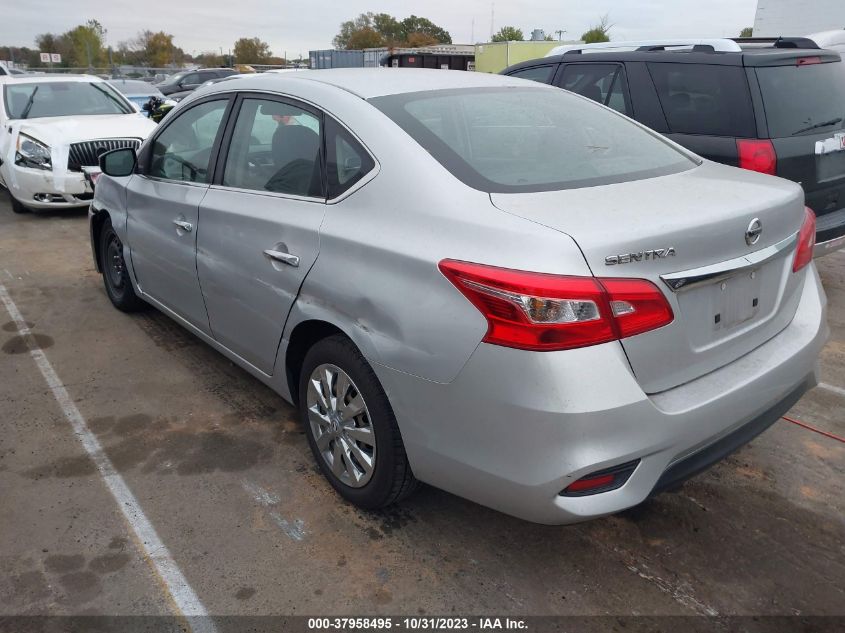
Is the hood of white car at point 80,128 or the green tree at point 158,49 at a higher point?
the green tree at point 158,49

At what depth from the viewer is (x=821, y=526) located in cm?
276

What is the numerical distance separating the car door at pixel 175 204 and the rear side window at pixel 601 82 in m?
3.21

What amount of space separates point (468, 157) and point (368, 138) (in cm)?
39

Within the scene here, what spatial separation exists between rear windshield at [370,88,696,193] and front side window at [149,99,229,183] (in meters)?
1.22

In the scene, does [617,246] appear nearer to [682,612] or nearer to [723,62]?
[682,612]

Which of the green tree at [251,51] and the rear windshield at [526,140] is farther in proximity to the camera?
the green tree at [251,51]

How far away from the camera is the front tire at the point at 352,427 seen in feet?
8.23

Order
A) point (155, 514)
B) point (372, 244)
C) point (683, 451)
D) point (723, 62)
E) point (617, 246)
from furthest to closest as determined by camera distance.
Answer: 1. point (723, 62)
2. point (155, 514)
3. point (372, 244)
4. point (683, 451)
5. point (617, 246)

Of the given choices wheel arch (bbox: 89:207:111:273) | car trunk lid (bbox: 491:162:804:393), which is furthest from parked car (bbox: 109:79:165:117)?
car trunk lid (bbox: 491:162:804:393)

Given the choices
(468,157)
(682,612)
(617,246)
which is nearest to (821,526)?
(682,612)

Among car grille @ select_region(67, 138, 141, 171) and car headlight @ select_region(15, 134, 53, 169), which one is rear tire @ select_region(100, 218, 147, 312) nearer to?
car grille @ select_region(67, 138, 141, 171)

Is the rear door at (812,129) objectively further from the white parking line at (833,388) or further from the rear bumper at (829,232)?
the white parking line at (833,388)

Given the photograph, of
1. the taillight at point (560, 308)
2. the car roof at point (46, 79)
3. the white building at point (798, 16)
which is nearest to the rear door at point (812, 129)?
the taillight at point (560, 308)

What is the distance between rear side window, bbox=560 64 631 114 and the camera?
5.43 m
